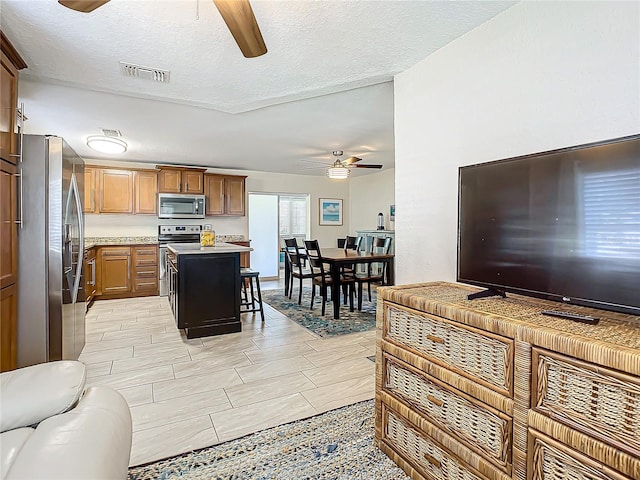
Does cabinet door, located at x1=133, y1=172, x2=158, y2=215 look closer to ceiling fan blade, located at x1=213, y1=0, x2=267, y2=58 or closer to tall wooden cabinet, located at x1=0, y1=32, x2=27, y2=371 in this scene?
tall wooden cabinet, located at x1=0, y1=32, x2=27, y2=371

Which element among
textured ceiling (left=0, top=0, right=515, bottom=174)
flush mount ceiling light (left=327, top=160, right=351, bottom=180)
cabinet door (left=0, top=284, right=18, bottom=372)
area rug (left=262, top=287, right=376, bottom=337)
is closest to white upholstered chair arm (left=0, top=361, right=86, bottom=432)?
cabinet door (left=0, top=284, right=18, bottom=372)

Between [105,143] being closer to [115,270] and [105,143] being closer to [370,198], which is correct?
[115,270]

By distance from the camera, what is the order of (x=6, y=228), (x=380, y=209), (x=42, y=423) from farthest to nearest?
(x=380, y=209) → (x=6, y=228) → (x=42, y=423)

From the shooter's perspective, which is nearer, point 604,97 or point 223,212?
point 604,97

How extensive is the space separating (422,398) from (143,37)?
262 cm

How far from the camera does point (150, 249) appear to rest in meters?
5.98

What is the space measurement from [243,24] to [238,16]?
0.07 metres

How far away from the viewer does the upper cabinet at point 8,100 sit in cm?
212

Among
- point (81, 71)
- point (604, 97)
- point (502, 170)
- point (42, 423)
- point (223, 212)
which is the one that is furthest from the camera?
point (223, 212)

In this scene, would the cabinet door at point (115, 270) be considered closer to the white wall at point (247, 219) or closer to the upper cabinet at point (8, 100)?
the white wall at point (247, 219)

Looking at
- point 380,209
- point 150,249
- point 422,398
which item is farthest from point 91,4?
point 380,209

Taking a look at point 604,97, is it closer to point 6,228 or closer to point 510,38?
point 510,38

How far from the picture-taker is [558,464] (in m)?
1.08

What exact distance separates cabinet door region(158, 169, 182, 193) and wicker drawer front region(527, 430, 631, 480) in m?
6.31
